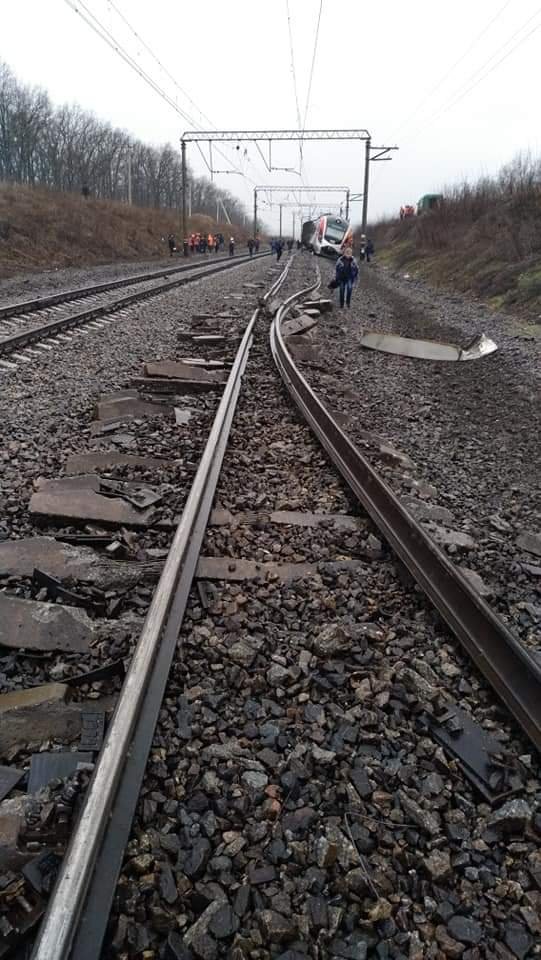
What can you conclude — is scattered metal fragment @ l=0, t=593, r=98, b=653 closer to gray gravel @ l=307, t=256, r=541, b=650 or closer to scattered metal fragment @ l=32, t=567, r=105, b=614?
scattered metal fragment @ l=32, t=567, r=105, b=614

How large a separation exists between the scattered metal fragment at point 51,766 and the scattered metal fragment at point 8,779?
0.04 m

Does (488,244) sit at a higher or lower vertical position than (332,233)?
lower

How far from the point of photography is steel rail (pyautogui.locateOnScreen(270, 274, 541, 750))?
2.36 metres

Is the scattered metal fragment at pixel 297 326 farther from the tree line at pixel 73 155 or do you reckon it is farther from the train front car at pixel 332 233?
the tree line at pixel 73 155

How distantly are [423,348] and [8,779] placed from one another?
1071 centimetres

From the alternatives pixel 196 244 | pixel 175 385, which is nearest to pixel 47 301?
pixel 175 385

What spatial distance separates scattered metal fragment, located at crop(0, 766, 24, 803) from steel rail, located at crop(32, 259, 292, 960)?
0.32m

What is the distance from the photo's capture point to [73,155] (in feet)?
254

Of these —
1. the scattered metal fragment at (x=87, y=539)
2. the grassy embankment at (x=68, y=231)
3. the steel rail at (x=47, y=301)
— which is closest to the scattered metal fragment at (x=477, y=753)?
the scattered metal fragment at (x=87, y=539)

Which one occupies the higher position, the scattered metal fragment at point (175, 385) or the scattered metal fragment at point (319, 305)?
the scattered metal fragment at point (319, 305)

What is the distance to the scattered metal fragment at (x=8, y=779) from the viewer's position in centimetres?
192

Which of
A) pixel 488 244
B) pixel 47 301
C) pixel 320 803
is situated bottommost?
pixel 320 803

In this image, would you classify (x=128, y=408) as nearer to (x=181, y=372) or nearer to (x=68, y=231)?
(x=181, y=372)

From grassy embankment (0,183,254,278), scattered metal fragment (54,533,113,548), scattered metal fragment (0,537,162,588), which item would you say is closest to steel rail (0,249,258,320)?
grassy embankment (0,183,254,278)
